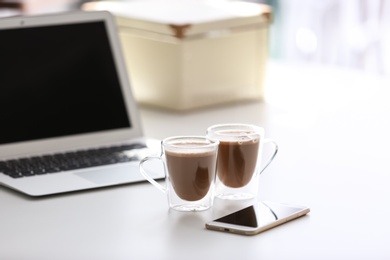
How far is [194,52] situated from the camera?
1936mm

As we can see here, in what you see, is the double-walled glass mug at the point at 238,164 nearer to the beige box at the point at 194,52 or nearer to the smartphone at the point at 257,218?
the smartphone at the point at 257,218

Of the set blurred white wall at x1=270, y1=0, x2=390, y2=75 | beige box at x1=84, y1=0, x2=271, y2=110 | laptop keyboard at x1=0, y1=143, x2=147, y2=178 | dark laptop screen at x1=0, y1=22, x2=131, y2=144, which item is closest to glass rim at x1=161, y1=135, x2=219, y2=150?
laptop keyboard at x1=0, y1=143, x2=147, y2=178

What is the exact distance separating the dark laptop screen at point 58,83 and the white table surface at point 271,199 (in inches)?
5.5

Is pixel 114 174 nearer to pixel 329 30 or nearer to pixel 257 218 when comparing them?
pixel 257 218

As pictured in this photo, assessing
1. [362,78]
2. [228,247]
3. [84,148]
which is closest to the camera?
[228,247]

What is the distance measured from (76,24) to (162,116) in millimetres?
313

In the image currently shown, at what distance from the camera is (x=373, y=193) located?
53.2 inches

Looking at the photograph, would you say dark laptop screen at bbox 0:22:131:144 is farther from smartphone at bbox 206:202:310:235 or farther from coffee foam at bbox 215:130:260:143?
smartphone at bbox 206:202:310:235

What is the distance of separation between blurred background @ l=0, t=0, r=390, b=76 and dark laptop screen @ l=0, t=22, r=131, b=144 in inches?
73.6

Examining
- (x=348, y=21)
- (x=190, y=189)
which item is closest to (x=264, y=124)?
(x=190, y=189)

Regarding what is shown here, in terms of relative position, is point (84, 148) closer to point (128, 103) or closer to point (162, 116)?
point (128, 103)

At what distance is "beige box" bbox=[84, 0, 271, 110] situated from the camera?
1927 mm

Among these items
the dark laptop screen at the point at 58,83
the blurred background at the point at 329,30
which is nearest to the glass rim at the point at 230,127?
the dark laptop screen at the point at 58,83

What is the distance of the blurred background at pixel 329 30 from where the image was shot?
371cm
